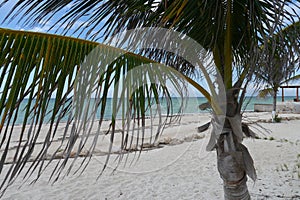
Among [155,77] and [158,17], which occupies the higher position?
[158,17]

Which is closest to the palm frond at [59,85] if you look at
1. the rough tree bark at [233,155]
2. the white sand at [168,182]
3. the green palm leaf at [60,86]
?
the green palm leaf at [60,86]

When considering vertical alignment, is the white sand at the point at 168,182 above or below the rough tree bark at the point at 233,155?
below

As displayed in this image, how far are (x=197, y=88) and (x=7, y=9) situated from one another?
4.18ft

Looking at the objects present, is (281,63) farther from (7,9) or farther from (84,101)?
(7,9)

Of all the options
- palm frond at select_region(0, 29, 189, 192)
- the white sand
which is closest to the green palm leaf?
palm frond at select_region(0, 29, 189, 192)

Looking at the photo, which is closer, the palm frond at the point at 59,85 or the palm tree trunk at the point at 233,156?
the palm frond at the point at 59,85

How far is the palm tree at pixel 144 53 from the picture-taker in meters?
0.92

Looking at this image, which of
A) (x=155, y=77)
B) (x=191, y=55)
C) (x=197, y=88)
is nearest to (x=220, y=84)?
(x=197, y=88)

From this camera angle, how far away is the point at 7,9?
1.28 meters

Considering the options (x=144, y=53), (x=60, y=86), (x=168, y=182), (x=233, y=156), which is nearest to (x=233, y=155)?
(x=233, y=156)

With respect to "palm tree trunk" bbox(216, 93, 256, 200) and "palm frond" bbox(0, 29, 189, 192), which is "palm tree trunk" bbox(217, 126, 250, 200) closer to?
"palm tree trunk" bbox(216, 93, 256, 200)

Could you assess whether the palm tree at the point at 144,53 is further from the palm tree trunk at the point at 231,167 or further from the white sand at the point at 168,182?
the white sand at the point at 168,182

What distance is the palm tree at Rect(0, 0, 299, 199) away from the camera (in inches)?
36.1

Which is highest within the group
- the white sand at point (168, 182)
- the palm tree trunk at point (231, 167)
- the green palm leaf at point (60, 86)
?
the green palm leaf at point (60, 86)
